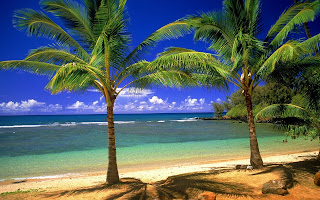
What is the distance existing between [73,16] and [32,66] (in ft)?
7.10

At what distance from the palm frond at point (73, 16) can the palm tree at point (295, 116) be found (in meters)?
7.07

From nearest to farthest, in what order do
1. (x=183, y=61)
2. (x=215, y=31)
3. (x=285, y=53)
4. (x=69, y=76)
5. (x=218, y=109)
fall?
(x=69, y=76) < (x=285, y=53) < (x=183, y=61) < (x=215, y=31) < (x=218, y=109)

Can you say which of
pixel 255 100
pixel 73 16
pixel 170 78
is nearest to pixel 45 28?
pixel 73 16

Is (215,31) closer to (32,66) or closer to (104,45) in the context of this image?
(104,45)

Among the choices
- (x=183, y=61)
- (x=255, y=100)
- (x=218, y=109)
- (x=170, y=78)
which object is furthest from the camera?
(x=218, y=109)

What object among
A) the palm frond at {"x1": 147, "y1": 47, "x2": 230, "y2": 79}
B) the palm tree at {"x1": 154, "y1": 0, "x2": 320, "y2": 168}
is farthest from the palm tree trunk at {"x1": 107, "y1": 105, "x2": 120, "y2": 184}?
the palm tree at {"x1": 154, "y1": 0, "x2": 320, "y2": 168}

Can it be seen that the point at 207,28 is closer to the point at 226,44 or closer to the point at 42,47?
the point at 226,44

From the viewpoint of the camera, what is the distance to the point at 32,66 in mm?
5359

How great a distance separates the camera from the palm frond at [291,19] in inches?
239

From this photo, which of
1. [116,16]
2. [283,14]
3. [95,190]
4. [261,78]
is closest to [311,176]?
[261,78]

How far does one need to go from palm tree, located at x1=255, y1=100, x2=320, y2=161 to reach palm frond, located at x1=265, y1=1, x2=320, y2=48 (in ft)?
7.89

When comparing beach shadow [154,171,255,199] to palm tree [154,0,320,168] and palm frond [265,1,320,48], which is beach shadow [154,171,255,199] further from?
palm frond [265,1,320,48]

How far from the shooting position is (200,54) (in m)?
5.64

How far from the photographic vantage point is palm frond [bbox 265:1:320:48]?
607cm
